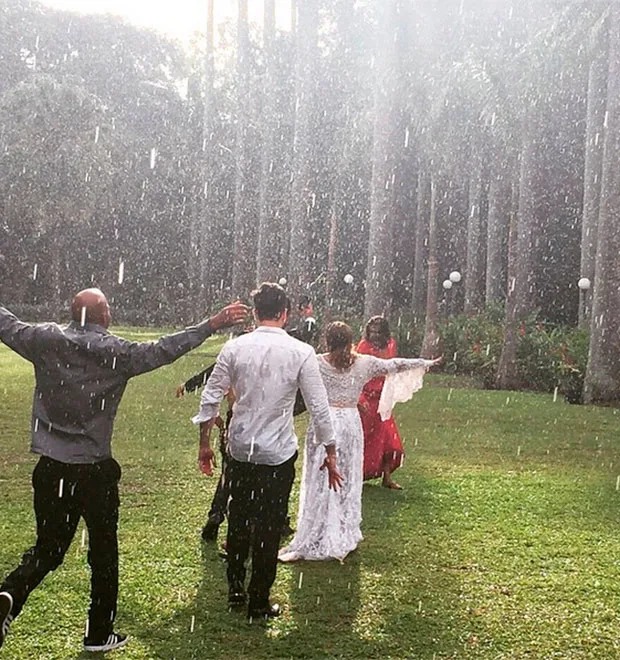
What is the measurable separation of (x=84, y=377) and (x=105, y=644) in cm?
131

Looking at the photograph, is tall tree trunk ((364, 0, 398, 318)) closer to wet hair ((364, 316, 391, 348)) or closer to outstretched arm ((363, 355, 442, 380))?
wet hair ((364, 316, 391, 348))

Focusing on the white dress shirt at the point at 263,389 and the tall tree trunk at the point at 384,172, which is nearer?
the white dress shirt at the point at 263,389

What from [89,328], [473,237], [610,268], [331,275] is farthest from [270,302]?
[331,275]

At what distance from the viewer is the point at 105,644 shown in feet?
16.2

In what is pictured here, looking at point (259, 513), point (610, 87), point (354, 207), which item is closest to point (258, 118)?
point (354, 207)

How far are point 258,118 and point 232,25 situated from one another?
10.1 metres

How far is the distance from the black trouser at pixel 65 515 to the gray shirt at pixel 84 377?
0.27 ft

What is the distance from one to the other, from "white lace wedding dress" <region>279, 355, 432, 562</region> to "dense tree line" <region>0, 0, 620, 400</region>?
444 inches

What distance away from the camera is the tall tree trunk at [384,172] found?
2036cm

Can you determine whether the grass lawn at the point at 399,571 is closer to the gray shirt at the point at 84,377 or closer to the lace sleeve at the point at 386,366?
the gray shirt at the point at 84,377

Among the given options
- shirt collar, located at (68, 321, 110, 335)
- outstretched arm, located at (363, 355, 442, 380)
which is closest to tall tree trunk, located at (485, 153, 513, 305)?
outstretched arm, located at (363, 355, 442, 380)

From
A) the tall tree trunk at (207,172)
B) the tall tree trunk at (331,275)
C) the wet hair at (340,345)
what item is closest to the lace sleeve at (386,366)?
the wet hair at (340,345)

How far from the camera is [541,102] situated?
20469 mm

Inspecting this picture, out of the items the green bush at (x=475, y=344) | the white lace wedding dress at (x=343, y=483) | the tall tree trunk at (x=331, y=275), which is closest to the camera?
Result: the white lace wedding dress at (x=343, y=483)
